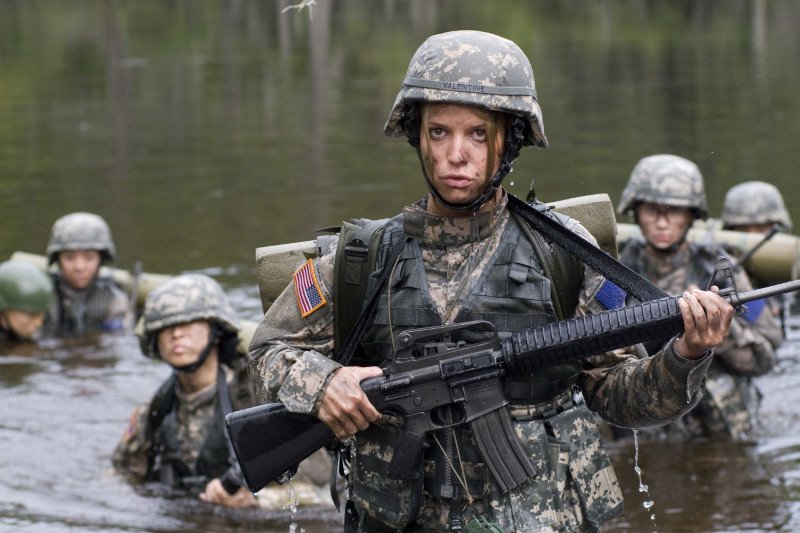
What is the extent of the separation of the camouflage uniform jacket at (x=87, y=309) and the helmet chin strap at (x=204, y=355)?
4160mm

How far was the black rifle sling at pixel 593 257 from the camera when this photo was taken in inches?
163

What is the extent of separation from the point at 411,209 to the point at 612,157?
15375mm

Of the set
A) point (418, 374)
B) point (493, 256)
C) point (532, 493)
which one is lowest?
point (532, 493)

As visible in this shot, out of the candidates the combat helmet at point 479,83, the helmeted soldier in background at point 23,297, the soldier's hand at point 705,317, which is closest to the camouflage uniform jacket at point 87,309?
the helmeted soldier in background at point 23,297

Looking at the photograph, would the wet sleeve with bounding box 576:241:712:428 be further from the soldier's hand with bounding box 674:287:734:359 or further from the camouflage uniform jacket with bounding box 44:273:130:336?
the camouflage uniform jacket with bounding box 44:273:130:336

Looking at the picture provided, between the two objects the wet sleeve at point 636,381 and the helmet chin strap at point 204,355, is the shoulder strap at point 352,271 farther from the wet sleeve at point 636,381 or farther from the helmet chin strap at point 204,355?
the helmet chin strap at point 204,355

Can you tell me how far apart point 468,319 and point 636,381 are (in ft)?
1.79

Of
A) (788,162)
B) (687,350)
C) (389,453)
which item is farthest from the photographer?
(788,162)

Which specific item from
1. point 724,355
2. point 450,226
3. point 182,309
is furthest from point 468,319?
point 724,355

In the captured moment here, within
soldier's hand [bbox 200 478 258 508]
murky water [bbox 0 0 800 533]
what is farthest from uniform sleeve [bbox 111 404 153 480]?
soldier's hand [bbox 200 478 258 508]

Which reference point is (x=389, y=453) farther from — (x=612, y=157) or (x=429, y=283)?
(x=612, y=157)

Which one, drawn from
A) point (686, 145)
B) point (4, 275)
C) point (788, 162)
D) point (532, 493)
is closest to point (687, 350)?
point (532, 493)

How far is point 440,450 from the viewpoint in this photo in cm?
418

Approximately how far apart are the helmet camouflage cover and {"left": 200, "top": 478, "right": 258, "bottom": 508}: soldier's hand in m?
4.24
